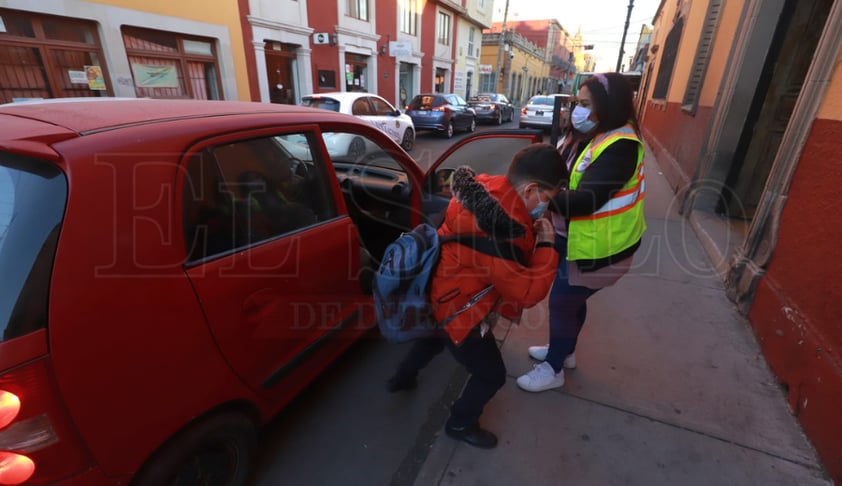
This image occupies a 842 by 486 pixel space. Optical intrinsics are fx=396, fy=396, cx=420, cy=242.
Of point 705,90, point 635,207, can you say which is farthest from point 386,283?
point 705,90

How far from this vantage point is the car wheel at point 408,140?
11134 mm

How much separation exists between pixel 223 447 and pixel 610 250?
6.25 feet

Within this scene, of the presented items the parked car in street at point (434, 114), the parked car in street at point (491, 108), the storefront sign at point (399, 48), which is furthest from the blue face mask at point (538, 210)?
the storefront sign at point (399, 48)

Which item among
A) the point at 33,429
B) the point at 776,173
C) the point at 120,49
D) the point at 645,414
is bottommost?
the point at 645,414

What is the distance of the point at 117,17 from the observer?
8352mm

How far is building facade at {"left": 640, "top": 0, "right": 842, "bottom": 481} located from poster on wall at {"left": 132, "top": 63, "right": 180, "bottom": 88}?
36.6ft

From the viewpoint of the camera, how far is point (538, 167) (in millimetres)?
1479

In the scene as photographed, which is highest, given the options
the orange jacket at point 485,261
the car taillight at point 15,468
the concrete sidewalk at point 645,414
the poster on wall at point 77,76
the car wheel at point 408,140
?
the poster on wall at point 77,76

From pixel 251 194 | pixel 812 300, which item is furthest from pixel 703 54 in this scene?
pixel 251 194

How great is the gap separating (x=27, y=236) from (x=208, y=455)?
1012mm

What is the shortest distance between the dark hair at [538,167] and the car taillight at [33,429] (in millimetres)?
1546

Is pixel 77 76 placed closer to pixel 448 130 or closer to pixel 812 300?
pixel 448 130

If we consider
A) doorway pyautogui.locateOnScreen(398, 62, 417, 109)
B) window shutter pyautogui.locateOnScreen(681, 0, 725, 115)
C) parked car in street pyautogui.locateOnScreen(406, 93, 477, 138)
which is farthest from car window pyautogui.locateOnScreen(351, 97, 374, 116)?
doorway pyautogui.locateOnScreen(398, 62, 417, 109)

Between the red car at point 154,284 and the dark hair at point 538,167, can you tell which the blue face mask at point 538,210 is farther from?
the red car at point 154,284
